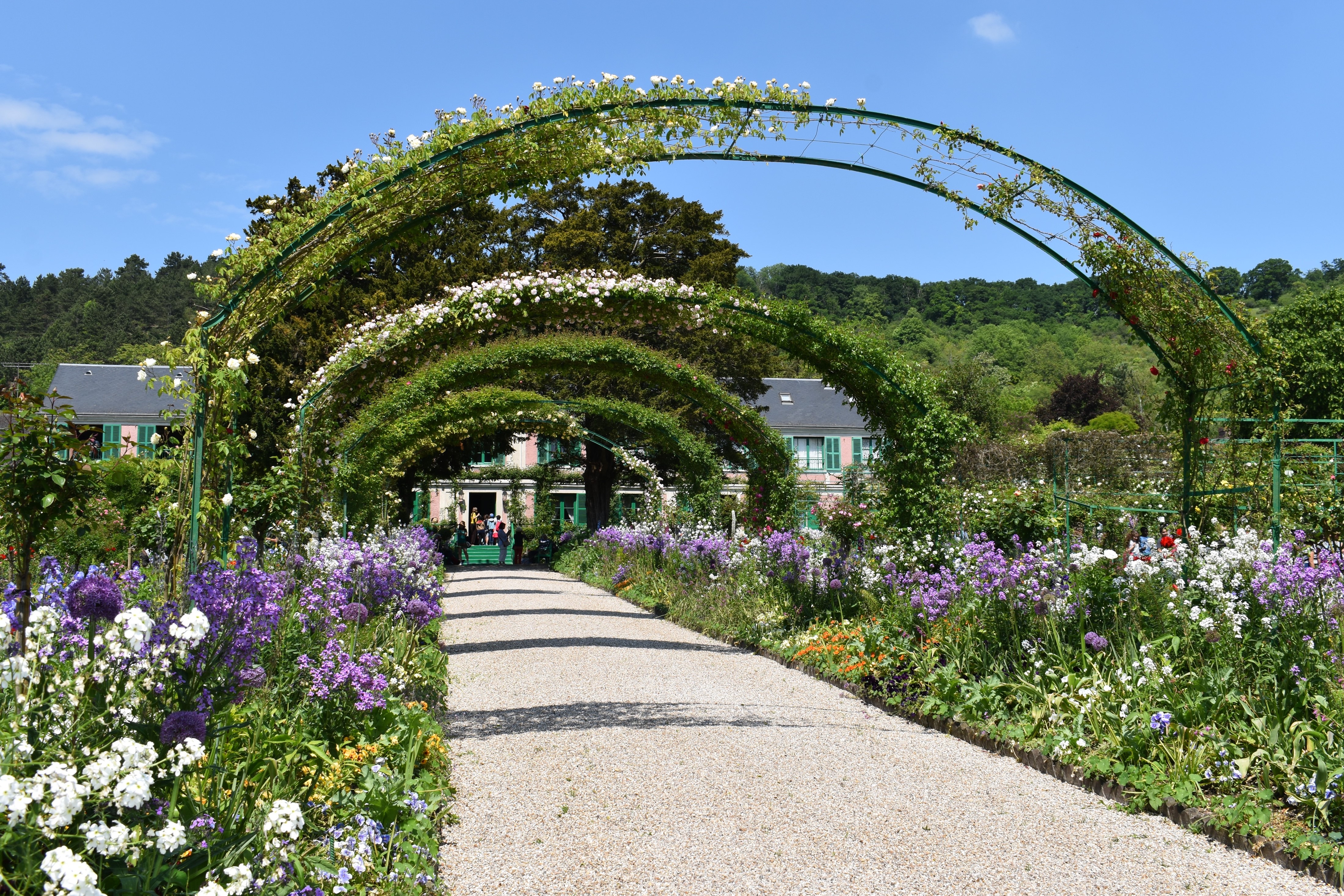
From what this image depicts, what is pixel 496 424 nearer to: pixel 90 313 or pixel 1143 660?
pixel 1143 660

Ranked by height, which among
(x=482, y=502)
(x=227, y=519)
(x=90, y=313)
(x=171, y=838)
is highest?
(x=90, y=313)

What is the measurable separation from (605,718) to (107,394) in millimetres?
31252

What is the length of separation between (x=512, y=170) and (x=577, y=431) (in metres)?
11.1

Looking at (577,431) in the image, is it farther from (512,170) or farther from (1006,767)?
(1006,767)

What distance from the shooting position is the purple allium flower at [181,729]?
7.63 ft

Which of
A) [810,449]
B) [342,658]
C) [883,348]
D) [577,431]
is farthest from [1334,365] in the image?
[342,658]

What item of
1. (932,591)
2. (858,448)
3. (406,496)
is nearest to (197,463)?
(932,591)

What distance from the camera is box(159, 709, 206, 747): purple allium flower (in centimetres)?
233

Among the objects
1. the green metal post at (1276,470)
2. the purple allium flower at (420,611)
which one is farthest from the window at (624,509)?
the green metal post at (1276,470)

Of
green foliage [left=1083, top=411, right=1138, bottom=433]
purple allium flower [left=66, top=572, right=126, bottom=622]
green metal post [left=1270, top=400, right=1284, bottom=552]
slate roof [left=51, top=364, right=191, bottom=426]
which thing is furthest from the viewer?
green foliage [left=1083, top=411, right=1138, bottom=433]

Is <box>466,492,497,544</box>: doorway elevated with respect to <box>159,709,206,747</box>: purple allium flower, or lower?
lower

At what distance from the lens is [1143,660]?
438cm

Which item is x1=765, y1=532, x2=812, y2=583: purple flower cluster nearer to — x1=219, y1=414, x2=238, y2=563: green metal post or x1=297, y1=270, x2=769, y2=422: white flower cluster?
x1=297, y1=270, x2=769, y2=422: white flower cluster

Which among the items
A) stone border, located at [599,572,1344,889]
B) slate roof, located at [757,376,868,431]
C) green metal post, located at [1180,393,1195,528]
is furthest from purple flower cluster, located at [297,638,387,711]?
slate roof, located at [757,376,868,431]
